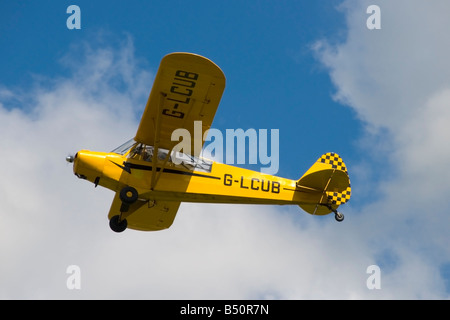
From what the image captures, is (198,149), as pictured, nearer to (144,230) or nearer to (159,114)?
(159,114)

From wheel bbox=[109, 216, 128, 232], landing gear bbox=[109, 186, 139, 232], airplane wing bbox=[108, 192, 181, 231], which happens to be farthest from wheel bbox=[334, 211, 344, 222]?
wheel bbox=[109, 216, 128, 232]

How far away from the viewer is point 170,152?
13727mm

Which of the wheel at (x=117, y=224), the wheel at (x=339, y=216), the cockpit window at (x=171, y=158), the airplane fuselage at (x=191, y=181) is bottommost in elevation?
the wheel at (x=117, y=224)

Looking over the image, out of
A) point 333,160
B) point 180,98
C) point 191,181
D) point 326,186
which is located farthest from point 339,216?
point 180,98

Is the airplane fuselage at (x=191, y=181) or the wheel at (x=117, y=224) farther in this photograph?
the wheel at (x=117, y=224)

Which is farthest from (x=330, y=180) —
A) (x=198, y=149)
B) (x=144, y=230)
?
(x=144, y=230)

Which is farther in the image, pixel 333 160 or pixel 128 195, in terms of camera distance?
pixel 333 160

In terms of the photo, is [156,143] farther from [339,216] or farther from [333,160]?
[333,160]

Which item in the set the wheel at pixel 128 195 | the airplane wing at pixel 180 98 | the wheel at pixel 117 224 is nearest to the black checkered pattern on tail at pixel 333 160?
the airplane wing at pixel 180 98

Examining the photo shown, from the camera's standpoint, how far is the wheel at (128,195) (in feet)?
44.2

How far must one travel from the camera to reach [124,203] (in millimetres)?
13812

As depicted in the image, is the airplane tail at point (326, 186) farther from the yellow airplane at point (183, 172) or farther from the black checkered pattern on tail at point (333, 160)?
the black checkered pattern on tail at point (333, 160)

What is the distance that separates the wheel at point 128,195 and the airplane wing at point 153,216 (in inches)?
92.9

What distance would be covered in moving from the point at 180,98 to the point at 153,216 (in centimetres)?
456
